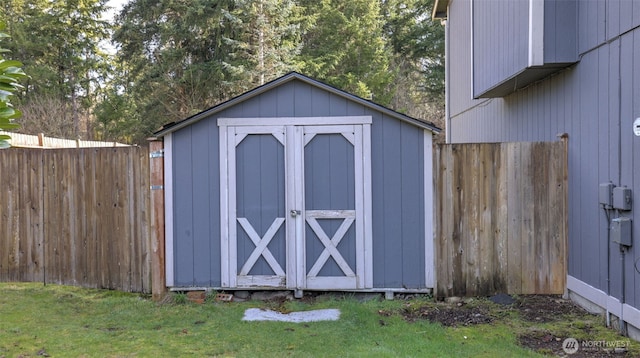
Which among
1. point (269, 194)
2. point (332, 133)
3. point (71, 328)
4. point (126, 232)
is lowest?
point (71, 328)

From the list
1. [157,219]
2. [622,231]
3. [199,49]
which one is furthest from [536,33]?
[199,49]

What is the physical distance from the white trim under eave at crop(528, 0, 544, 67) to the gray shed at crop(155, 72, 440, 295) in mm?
1291

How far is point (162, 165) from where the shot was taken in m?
5.46

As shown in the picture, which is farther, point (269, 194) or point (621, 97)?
point (269, 194)

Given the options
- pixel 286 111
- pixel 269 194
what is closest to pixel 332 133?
pixel 286 111

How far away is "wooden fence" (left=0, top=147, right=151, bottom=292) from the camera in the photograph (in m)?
5.62

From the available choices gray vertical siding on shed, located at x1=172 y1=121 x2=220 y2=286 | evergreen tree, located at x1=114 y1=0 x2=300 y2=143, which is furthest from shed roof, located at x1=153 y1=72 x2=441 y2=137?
evergreen tree, located at x1=114 y1=0 x2=300 y2=143

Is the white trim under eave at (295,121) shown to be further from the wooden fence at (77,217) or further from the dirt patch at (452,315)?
the dirt patch at (452,315)

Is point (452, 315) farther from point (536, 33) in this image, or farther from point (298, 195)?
point (536, 33)

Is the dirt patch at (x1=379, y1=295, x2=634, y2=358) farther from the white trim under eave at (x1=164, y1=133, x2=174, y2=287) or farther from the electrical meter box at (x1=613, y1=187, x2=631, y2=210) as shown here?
the white trim under eave at (x1=164, y1=133, x2=174, y2=287)

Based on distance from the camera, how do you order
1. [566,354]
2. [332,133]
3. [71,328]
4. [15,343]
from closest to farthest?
[566,354], [15,343], [71,328], [332,133]

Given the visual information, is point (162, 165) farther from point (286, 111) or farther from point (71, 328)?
point (71, 328)

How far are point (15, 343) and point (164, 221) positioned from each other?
1.84 m

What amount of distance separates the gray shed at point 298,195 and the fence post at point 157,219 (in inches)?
2.9
